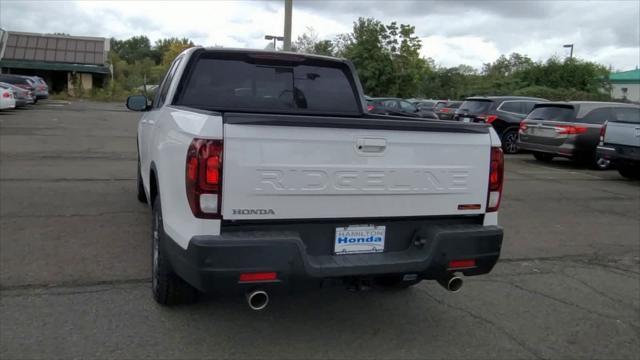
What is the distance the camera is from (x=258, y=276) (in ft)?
11.0

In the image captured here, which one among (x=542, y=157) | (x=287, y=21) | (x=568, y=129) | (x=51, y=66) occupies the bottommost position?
(x=542, y=157)

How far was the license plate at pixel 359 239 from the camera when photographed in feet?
12.0

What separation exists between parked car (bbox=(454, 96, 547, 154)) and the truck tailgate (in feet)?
45.3

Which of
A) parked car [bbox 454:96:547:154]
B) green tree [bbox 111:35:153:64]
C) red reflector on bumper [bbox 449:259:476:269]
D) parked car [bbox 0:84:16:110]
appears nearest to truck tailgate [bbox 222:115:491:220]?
red reflector on bumper [bbox 449:259:476:269]

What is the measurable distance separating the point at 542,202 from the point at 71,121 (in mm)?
19490

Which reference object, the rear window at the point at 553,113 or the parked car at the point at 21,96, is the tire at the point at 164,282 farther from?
the parked car at the point at 21,96

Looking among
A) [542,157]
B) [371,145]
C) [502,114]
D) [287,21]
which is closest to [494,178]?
Answer: [371,145]

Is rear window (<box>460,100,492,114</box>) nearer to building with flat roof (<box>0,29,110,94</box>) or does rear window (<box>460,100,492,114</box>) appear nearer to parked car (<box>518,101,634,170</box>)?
parked car (<box>518,101,634,170</box>)

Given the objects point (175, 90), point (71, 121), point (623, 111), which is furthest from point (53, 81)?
point (175, 90)

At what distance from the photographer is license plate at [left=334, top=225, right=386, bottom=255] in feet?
12.0

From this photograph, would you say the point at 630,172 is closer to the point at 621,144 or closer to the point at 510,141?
the point at 621,144

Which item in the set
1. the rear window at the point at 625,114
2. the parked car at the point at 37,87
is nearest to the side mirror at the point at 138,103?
the rear window at the point at 625,114

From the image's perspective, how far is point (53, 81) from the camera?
172 feet

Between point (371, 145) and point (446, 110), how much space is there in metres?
20.7
